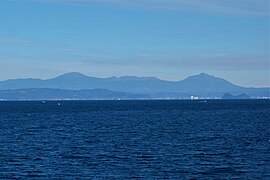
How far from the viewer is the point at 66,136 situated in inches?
3406

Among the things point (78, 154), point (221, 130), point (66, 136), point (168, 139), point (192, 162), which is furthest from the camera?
point (221, 130)

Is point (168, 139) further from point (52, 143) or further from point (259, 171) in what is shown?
point (259, 171)

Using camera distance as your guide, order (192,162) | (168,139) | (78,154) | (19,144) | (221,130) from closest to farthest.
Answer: (192,162) → (78,154) → (19,144) → (168,139) → (221,130)

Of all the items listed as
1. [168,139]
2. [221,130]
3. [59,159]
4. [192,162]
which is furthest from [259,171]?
[221,130]

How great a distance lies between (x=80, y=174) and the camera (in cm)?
4928

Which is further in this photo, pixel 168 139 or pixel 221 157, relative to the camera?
pixel 168 139

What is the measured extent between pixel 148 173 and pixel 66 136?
38.3 metres

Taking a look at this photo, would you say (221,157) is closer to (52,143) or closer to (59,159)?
(59,159)

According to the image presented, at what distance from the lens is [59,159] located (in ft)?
192

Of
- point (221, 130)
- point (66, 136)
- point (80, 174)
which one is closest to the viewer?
point (80, 174)

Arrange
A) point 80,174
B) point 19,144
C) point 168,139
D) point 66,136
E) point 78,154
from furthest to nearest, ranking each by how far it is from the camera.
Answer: point 66,136, point 168,139, point 19,144, point 78,154, point 80,174

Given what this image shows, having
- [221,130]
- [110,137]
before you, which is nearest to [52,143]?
[110,137]

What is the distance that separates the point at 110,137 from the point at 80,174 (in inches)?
1370

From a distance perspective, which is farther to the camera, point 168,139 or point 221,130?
point 221,130
